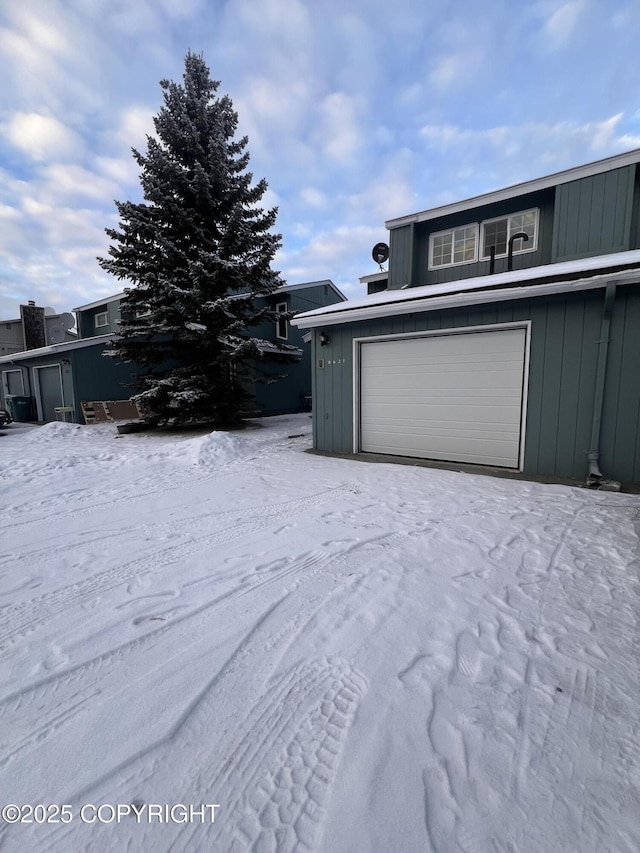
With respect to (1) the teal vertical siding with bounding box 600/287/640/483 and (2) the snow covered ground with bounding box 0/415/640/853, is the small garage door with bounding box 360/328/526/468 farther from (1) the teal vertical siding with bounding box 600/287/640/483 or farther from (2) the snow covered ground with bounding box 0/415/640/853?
(2) the snow covered ground with bounding box 0/415/640/853

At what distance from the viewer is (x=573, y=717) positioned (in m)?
1.54

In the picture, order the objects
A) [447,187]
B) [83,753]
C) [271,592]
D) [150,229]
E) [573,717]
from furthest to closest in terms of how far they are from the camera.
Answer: [447,187], [150,229], [271,592], [573,717], [83,753]

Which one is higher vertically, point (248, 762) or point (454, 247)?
point (454, 247)

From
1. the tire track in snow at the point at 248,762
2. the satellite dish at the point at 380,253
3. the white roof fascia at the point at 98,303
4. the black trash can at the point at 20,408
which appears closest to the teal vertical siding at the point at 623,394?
the tire track in snow at the point at 248,762

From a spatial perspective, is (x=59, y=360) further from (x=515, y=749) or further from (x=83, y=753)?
(x=515, y=749)

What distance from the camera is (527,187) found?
8125 mm

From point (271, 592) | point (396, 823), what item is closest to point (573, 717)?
point (396, 823)

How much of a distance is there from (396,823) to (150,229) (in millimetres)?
11353

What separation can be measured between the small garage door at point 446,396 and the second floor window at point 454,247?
13.4 ft

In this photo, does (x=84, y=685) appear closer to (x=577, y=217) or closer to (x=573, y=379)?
(x=573, y=379)

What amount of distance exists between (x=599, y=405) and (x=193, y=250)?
969 cm

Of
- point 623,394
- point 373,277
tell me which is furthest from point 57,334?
point 623,394

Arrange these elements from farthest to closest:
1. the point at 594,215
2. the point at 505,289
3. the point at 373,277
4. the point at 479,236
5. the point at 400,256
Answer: the point at 373,277 → the point at 400,256 → the point at 479,236 → the point at 594,215 → the point at 505,289

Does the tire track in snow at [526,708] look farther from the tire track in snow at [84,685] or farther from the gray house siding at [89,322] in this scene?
the gray house siding at [89,322]
